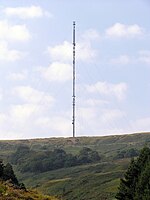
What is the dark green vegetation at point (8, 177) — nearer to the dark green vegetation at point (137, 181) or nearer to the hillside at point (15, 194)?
the hillside at point (15, 194)

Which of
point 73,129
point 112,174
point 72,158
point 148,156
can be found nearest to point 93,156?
point 72,158

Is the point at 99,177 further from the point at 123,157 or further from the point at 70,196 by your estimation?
the point at 123,157

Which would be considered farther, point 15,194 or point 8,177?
point 8,177

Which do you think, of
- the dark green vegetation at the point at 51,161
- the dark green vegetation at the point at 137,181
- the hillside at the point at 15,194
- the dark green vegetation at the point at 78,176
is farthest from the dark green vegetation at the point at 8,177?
the dark green vegetation at the point at 51,161

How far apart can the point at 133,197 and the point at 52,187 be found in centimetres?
8030

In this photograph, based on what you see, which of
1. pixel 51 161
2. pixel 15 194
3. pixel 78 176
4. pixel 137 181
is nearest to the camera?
pixel 15 194

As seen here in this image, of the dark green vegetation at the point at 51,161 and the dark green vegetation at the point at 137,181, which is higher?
the dark green vegetation at the point at 51,161

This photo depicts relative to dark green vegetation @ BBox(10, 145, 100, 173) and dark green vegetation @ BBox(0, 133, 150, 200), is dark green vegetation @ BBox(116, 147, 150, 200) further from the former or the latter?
dark green vegetation @ BBox(10, 145, 100, 173)

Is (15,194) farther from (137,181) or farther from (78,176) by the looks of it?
(78,176)

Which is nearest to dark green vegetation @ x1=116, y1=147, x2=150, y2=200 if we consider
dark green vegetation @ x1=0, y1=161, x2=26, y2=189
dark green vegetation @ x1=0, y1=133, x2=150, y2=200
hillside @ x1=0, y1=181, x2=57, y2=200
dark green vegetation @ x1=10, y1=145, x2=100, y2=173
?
dark green vegetation @ x1=0, y1=161, x2=26, y2=189

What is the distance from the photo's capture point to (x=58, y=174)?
534ft

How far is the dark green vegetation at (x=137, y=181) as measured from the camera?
49781mm

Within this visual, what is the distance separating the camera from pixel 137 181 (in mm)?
54969

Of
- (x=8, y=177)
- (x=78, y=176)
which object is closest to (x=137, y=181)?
(x=8, y=177)
